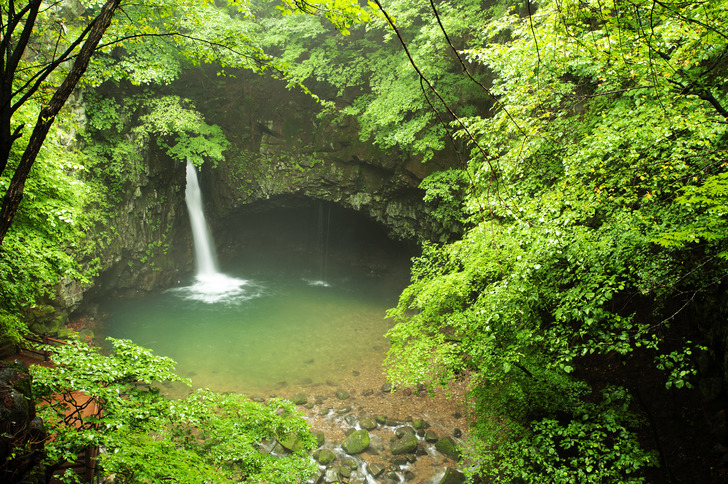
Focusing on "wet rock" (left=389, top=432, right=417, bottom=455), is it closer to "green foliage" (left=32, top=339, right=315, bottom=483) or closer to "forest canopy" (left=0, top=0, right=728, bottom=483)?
"forest canopy" (left=0, top=0, right=728, bottom=483)

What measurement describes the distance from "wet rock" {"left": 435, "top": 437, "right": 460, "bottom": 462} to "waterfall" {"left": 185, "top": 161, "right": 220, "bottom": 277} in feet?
47.1

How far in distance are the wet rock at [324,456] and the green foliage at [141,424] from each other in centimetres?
320

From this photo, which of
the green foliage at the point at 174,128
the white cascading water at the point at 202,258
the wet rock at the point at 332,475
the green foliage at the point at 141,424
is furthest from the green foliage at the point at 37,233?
the white cascading water at the point at 202,258

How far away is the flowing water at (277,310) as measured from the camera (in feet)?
37.1

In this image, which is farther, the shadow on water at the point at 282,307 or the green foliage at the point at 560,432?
the shadow on water at the point at 282,307

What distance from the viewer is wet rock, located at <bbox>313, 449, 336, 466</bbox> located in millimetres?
7852

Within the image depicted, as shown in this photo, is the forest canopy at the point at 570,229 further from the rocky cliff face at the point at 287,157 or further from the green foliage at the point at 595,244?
the rocky cliff face at the point at 287,157

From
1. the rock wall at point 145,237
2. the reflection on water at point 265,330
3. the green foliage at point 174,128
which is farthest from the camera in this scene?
the rock wall at point 145,237

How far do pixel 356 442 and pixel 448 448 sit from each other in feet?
7.00

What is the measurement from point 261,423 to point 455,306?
370 cm

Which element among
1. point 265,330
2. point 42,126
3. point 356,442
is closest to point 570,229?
point 42,126

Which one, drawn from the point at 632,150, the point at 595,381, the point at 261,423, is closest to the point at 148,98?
the point at 261,423

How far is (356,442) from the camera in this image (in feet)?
27.4

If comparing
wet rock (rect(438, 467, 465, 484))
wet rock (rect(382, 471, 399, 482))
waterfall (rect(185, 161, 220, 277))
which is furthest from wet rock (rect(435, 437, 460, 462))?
waterfall (rect(185, 161, 220, 277))
